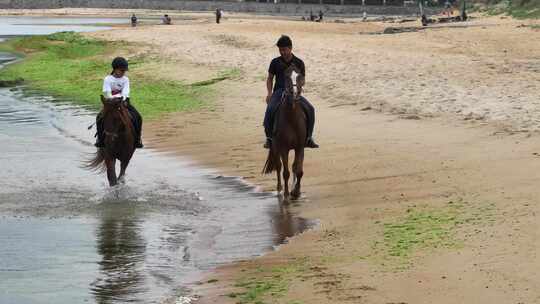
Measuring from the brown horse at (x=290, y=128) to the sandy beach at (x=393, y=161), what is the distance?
466mm

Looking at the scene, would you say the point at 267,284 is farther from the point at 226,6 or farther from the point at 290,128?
the point at 226,6

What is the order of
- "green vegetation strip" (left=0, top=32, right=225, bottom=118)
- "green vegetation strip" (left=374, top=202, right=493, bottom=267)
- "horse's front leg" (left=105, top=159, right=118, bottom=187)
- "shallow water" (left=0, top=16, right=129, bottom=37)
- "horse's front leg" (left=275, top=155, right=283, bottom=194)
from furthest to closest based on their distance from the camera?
"shallow water" (left=0, top=16, right=129, bottom=37), "green vegetation strip" (left=0, top=32, right=225, bottom=118), "horse's front leg" (left=105, top=159, right=118, bottom=187), "horse's front leg" (left=275, top=155, right=283, bottom=194), "green vegetation strip" (left=374, top=202, right=493, bottom=267)

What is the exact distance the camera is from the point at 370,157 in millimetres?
16891

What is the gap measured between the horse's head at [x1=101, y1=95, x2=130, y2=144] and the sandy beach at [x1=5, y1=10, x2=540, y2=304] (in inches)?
93.2

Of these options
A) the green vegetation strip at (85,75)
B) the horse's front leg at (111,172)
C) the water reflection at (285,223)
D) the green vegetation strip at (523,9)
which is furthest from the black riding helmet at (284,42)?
the green vegetation strip at (523,9)

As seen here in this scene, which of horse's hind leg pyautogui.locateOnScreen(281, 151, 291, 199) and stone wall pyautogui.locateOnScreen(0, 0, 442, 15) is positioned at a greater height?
horse's hind leg pyautogui.locateOnScreen(281, 151, 291, 199)

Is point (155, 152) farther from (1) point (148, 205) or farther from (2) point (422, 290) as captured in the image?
(2) point (422, 290)

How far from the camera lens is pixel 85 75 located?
37000 millimetres

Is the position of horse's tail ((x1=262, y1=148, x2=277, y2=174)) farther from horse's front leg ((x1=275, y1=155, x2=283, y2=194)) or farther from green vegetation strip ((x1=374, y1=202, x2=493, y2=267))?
green vegetation strip ((x1=374, y1=202, x2=493, y2=267))

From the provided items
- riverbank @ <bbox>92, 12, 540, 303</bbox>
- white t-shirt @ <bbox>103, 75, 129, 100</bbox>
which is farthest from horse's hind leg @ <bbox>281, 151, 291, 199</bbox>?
white t-shirt @ <bbox>103, 75, 129, 100</bbox>

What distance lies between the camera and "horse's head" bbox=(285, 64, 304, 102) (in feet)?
46.7

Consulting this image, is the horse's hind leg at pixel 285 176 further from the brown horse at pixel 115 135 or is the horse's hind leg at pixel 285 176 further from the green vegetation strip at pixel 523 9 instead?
the green vegetation strip at pixel 523 9

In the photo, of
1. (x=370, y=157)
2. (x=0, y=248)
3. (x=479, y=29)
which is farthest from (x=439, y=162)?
(x=479, y=29)

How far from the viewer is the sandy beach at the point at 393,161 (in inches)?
361
